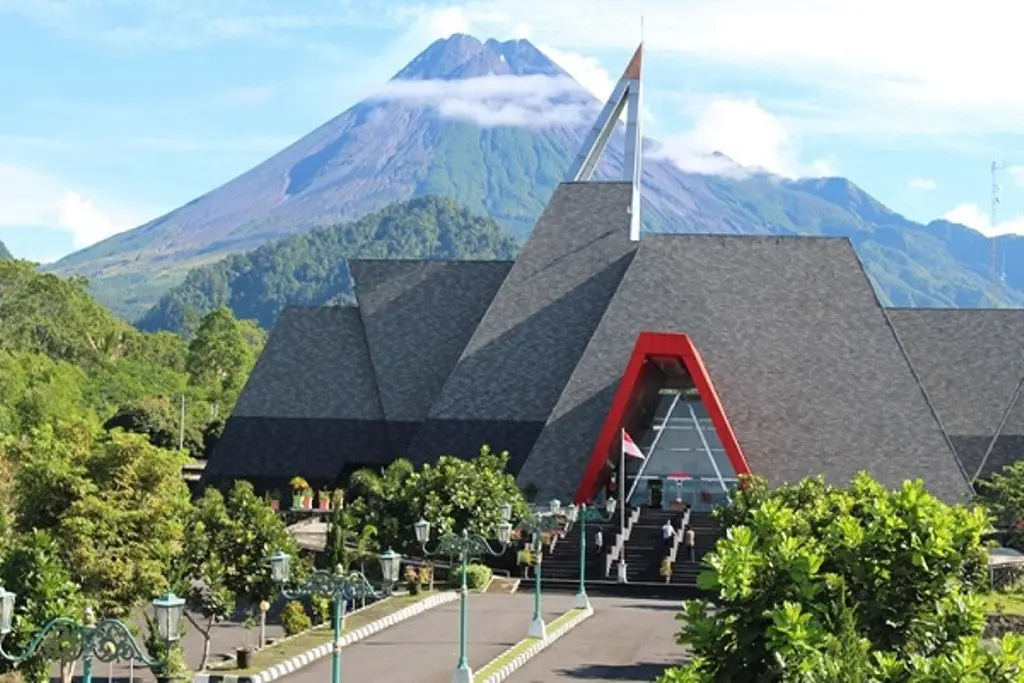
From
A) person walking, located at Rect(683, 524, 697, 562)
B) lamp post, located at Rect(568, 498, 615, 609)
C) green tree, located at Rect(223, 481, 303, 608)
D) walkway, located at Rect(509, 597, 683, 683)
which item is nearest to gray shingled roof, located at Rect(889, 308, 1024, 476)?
person walking, located at Rect(683, 524, 697, 562)

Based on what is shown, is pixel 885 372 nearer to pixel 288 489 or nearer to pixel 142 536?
pixel 288 489

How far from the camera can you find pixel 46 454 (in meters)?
41.2

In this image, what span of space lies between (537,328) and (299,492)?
10680 mm

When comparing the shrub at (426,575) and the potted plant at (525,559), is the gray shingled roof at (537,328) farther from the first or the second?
the shrub at (426,575)

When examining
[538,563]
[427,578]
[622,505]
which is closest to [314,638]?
[538,563]

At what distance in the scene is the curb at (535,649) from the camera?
34.9m

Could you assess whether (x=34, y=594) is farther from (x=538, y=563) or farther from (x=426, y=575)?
(x=426, y=575)

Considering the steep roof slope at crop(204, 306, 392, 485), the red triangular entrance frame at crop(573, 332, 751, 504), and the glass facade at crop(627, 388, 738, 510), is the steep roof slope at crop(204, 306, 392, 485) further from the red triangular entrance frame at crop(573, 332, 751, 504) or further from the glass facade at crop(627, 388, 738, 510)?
the red triangular entrance frame at crop(573, 332, 751, 504)

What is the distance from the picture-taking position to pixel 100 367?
120438 millimetres

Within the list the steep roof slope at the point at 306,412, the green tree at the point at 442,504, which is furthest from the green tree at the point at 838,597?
the steep roof slope at the point at 306,412

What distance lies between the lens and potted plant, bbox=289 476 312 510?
66.6 m

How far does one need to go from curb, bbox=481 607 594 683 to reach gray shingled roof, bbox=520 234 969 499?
53.6 ft

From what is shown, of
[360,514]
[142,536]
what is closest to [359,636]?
[142,536]

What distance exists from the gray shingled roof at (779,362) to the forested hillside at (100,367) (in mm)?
26140
